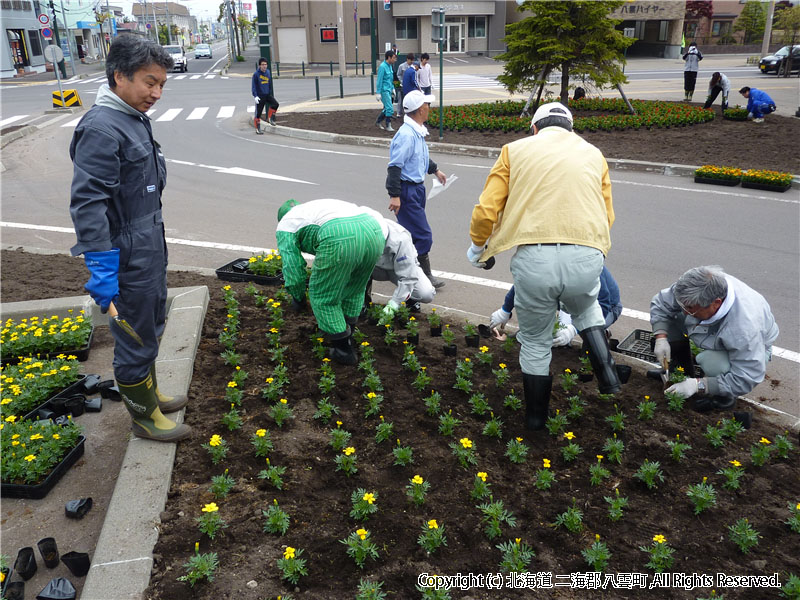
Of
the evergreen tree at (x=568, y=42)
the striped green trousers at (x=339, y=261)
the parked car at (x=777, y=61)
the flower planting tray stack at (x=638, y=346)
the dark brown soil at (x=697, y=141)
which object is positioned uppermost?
the evergreen tree at (x=568, y=42)

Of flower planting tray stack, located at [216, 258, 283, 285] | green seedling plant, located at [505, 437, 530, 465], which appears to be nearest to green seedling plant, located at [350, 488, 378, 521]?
green seedling plant, located at [505, 437, 530, 465]

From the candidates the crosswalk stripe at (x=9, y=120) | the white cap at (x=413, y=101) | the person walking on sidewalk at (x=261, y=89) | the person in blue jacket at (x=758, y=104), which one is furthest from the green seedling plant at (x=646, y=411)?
the crosswalk stripe at (x=9, y=120)

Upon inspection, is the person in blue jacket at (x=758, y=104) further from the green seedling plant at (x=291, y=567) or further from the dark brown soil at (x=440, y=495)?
the green seedling plant at (x=291, y=567)

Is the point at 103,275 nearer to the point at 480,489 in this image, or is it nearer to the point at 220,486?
the point at 220,486

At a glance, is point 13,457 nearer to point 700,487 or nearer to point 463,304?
point 700,487

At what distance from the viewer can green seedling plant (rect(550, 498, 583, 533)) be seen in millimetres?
2975

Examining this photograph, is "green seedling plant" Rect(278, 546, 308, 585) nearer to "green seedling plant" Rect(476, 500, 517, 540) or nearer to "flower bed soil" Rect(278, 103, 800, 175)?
"green seedling plant" Rect(476, 500, 517, 540)

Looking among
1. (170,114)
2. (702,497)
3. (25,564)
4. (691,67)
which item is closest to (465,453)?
(702,497)

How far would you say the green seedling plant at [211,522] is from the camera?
9.41 ft

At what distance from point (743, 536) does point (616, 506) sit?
1.77 ft

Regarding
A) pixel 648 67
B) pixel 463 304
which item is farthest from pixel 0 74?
pixel 463 304

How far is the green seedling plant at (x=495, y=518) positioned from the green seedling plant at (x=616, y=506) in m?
0.46

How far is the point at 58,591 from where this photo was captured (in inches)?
105

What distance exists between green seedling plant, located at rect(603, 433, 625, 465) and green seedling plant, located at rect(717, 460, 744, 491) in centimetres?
50
